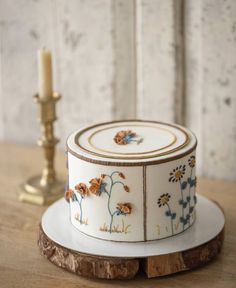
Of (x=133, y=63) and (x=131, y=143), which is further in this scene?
(x=133, y=63)

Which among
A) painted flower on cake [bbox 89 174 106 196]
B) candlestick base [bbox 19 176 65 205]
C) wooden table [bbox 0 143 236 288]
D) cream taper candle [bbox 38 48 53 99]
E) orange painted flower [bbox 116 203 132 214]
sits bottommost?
wooden table [bbox 0 143 236 288]

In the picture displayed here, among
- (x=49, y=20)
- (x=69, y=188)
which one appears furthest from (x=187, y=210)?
(x=49, y=20)

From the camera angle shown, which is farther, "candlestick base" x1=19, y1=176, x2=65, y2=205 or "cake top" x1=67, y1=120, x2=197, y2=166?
"candlestick base" x1=19, y1=176, x2=65, y2=205

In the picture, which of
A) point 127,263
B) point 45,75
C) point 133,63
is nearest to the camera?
point 127,263

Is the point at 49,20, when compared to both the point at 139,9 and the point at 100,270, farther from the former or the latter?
the point at 100,270

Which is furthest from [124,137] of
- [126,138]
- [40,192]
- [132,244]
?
[40,192]

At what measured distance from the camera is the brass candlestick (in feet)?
3.22

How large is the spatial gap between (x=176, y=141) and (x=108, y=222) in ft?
0.43

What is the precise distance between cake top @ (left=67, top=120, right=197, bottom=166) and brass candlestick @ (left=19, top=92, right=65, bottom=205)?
15cm

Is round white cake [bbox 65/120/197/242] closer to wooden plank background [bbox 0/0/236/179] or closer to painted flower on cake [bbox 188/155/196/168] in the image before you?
painted flower on cake [bbox 188/155/196/168]

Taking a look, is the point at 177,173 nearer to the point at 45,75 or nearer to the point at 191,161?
the point at 191,161

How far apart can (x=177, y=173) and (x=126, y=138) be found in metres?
0.08

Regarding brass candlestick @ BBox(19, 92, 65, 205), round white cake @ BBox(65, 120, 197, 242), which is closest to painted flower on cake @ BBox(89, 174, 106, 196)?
round white cake @ BBox(65, 120, 197, 242)

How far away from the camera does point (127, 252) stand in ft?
2.48
